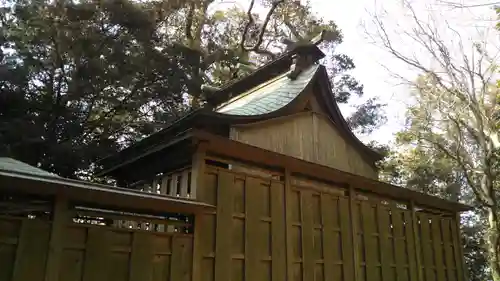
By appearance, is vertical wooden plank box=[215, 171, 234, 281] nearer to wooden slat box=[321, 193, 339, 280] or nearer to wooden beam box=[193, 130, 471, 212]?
wooden beam box=[193, 130, 471, 212]

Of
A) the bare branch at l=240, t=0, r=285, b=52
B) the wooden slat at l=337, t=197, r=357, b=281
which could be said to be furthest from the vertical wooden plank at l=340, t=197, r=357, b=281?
the bare branch at l=240, t=0, r=285, b=52

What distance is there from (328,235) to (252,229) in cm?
155

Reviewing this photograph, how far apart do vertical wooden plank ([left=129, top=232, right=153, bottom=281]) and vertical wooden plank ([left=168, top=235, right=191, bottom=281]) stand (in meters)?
0.26

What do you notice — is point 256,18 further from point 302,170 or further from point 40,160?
point 302,170

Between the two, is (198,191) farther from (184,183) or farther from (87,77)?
(87,77)

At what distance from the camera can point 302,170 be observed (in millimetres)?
6285

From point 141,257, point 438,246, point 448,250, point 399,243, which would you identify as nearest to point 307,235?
point 399,243

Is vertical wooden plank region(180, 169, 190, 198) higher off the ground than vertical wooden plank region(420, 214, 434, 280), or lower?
higher

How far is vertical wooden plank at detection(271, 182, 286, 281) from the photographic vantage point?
218 inches

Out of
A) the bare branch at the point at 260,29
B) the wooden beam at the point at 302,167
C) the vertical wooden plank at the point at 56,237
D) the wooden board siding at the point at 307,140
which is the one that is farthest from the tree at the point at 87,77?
the vertical wooden plank at the point at 56,237

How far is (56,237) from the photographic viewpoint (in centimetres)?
379

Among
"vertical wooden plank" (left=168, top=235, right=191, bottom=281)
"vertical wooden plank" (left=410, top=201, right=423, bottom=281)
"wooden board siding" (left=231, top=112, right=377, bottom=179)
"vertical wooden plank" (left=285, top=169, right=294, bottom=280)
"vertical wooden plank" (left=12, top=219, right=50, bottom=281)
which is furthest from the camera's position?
"vertical wooden plank" (left=410, top=201, right=423, bottom=281)

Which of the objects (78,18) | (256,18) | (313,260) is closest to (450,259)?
(313,260)

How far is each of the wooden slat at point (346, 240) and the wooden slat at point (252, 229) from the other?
1.71 meters
